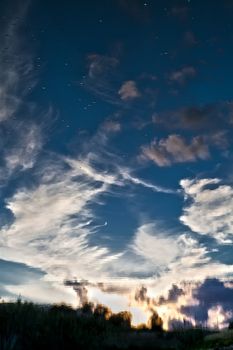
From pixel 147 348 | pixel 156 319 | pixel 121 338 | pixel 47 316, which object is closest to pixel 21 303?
pixel 47 316

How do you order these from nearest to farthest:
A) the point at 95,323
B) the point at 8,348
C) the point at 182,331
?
the point at 8,348, the point at 95,323, the point at 182,331

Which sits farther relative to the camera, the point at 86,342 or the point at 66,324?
the point at 66,324

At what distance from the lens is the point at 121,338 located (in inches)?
1337

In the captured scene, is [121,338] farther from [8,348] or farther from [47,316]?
[8,348]

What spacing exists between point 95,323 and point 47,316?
47.9ft

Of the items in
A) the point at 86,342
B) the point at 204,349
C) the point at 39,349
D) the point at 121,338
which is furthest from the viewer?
the point at 121,338

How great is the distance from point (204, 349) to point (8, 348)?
19.3m

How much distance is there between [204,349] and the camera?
30734 millimetres

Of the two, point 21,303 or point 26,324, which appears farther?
point 21,303

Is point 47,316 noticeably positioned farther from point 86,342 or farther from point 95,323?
point 95,323

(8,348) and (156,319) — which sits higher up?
(156,319)

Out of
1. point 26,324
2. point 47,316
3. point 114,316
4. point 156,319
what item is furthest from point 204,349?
point 156,319

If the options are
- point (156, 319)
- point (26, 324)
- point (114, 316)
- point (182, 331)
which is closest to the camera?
point (26, 324)

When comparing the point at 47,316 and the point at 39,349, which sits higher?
the point at 47,316
